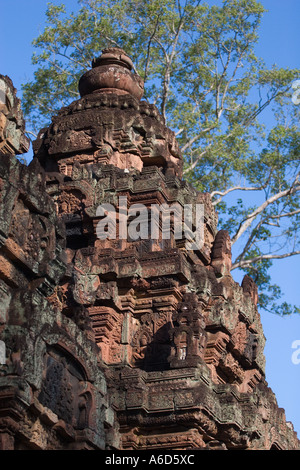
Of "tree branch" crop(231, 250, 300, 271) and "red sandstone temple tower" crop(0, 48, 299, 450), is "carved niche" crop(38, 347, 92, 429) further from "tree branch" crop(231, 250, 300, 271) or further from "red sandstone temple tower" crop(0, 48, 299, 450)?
"tree branch" crop(231, 250, 300, 271)

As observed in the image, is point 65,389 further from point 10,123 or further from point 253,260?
point 253,260

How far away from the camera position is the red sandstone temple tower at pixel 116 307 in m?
9.59

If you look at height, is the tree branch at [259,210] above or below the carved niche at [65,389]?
above

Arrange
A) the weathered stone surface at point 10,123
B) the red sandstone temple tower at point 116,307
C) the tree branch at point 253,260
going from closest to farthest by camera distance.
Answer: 1. the red sandstone temple tower at point 116,307
2. the weathered stone surface at point 10,123
3. the tree branch at point 253,260

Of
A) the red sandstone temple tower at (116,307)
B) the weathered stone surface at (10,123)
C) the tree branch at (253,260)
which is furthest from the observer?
the tree branch at (253,260)

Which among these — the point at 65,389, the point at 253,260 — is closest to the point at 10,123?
the point at 65,389

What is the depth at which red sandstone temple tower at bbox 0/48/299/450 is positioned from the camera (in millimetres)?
9594

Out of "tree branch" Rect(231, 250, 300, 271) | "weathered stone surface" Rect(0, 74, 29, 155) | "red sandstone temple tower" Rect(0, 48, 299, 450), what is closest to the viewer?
"red sandstone temple tower" Rect(0, 48, 299, 450)

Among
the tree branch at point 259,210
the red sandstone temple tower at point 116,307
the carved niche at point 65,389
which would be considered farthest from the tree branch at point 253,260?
the carved niche at point 65,389

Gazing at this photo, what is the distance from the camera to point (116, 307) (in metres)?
13.0

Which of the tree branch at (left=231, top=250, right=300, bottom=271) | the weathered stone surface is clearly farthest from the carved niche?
the tree branch at (left=231, top=250, right=300, bottom=271)

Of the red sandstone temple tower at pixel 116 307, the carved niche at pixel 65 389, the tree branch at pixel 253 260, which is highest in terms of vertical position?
the tree branch at pixel 253 260

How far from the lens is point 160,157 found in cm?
1551

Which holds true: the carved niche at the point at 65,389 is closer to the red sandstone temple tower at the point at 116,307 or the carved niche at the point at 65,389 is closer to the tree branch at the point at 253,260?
the red sandstone temple tower at the point at 116,307
